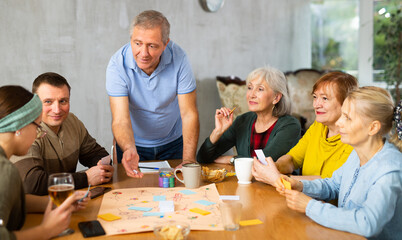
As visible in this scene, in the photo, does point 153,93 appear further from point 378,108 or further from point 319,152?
point 378,108

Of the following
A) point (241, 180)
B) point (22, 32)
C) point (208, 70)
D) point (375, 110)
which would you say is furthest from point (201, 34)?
point (375, 110)

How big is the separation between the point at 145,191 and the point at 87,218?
358 mm

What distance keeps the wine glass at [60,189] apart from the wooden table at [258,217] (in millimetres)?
101

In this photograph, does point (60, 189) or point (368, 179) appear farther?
point (368, 179)

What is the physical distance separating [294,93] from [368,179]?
3254 mm

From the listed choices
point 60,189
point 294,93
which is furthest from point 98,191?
point 294,93

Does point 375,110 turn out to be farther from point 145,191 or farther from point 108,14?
point 108,14

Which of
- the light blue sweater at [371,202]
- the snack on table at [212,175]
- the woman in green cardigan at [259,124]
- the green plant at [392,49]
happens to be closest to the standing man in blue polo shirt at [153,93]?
the woman in green cardigan at [259,124]

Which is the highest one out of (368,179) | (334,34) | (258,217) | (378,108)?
(334,34)

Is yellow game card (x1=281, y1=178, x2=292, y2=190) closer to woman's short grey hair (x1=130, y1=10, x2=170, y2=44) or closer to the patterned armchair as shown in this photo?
woman's short grey hair (x1=130, y1=10, x2=170, y2=44)

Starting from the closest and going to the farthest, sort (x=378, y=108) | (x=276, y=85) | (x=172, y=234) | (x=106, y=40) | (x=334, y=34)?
(x=172, y=234) < (x=378, y=108) < (x=276, y=85) < (x=106, y=40) < (x=334, y=34)

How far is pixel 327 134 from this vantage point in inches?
87.5

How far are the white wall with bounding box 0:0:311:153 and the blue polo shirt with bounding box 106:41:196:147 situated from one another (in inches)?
36.7

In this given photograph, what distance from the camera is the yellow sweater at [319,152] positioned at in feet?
6.82
